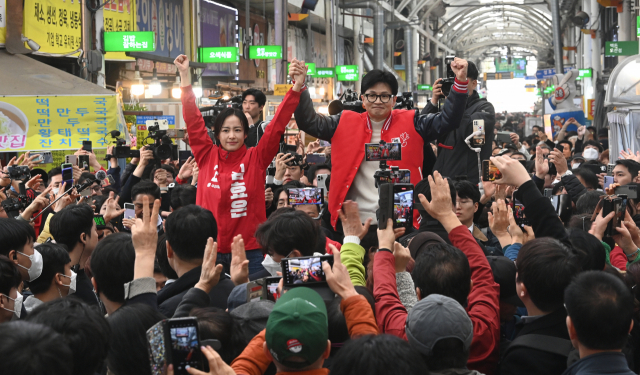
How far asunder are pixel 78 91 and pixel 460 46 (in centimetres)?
5287

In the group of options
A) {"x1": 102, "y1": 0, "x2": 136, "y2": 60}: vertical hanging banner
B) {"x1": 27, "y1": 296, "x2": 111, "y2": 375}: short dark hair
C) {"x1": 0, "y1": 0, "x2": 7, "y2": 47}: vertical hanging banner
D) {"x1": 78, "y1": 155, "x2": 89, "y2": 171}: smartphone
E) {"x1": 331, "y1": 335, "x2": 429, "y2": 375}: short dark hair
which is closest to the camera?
{"x1": 331, "y1": 335, "x2": 429, "y2": 375}: short dark hair

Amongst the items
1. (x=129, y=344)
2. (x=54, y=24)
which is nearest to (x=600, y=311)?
(x=129, y=344)

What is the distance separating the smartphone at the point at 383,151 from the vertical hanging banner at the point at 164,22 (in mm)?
12354

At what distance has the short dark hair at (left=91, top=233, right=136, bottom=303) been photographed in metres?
3.15

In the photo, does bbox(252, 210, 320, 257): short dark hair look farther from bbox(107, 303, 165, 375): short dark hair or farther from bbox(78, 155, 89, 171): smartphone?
bbox(78, 155, 89, 171): smartphone

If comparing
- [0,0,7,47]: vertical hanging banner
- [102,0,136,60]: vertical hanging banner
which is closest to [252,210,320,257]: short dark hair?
[0,0,7,47]: vertical hanging banner

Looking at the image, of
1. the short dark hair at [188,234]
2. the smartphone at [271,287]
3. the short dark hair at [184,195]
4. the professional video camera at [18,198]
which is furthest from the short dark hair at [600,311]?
the professional video camera at [18,198]

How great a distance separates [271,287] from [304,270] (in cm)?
28

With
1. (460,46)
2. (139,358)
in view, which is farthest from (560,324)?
(460,46)

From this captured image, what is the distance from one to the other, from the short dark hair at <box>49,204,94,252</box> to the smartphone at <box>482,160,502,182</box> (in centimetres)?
243

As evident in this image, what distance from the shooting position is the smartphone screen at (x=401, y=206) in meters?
3.22

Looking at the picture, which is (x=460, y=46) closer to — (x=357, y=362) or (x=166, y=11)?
(x=166, y=11)

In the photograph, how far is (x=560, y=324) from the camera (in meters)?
2.67

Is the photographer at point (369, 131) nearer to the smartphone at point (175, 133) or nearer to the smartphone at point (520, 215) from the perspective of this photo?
the smartphone at point (520, 215)
